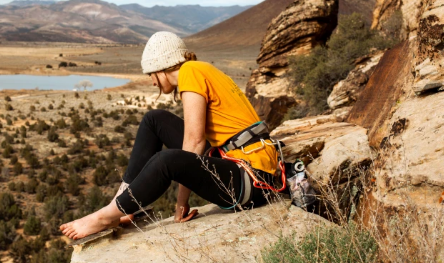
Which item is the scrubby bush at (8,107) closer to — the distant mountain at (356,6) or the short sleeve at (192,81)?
the short sleeve at (192,81)

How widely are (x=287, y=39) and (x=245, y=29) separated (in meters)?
66.3

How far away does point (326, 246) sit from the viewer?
6.20ft

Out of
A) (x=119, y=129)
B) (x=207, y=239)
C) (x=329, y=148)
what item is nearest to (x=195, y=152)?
(x=207, y=239)

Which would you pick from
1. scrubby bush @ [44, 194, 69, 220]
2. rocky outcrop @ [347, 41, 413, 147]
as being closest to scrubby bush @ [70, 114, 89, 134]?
scrubby bush @ [44, 194, 69, 220]

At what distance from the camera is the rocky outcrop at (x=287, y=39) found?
1067 cm

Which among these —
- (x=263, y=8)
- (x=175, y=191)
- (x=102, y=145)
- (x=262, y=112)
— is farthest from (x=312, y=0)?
(x=263, y=8)

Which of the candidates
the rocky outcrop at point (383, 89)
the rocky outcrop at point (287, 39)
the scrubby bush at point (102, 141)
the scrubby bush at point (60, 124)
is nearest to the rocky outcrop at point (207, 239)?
the rocky outcrop at point (383, 89)

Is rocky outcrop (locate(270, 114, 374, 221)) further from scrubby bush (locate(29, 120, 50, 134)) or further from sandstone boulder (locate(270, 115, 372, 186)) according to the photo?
scrubby bush (locate(29, 120, 50, 134))

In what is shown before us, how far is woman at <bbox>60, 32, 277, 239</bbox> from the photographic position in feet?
8.29

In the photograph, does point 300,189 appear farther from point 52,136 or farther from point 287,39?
point 52,136

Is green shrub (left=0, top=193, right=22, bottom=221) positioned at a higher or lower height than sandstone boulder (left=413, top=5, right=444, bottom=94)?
lower

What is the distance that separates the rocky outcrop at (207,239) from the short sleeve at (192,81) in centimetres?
77

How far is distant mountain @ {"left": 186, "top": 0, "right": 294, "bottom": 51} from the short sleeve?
62773 millimetres

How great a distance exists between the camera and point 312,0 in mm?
10812
